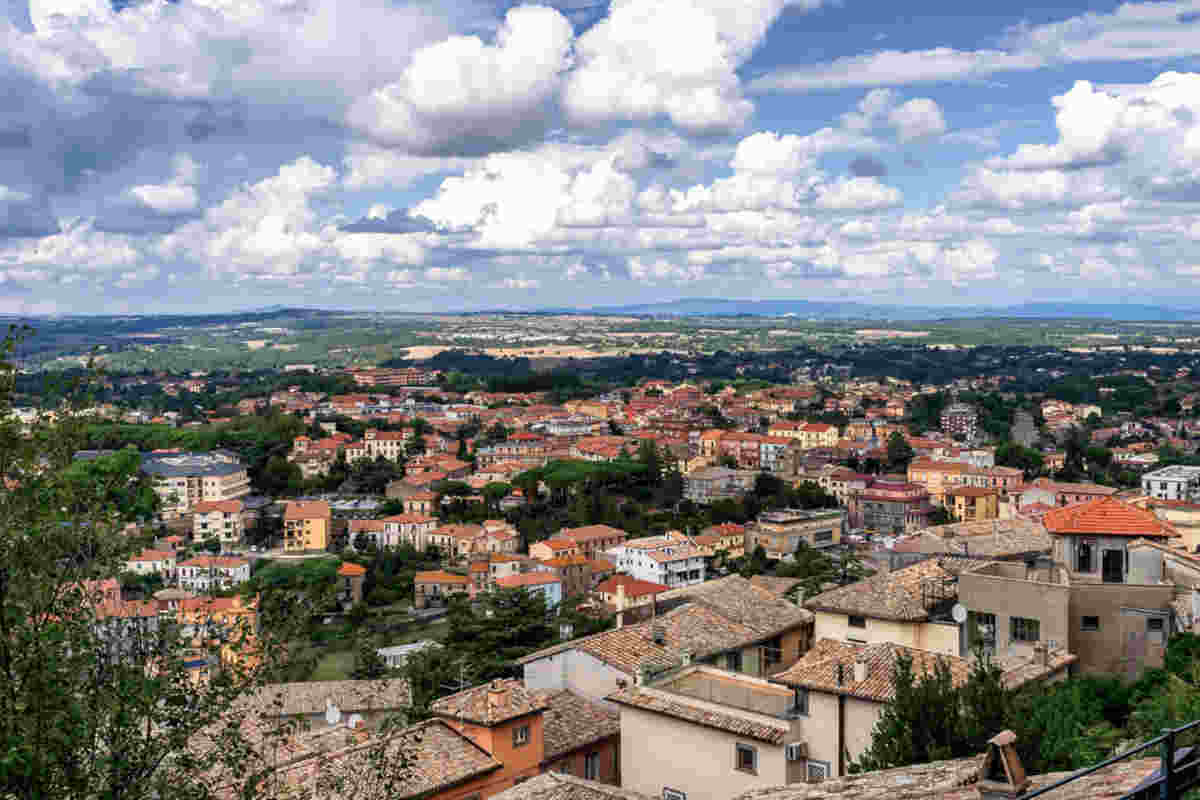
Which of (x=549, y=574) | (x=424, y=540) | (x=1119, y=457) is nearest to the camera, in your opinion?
(x=549, y=574)

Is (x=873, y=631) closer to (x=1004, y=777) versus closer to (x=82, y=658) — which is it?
(x=1004, y=777)

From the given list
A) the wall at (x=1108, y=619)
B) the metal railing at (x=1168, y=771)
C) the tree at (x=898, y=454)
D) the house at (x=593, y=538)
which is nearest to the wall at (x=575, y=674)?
the wall at (x=1108, y=619)

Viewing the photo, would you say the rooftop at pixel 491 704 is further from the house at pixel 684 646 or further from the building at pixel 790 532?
the building at pixel 790 532

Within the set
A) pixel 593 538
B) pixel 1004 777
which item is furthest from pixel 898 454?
pixel 1004 777

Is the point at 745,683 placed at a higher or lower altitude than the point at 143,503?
lower

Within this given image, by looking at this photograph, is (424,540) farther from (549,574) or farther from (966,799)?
(966,799)

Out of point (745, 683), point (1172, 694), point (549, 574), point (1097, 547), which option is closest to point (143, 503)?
point (745, 683)

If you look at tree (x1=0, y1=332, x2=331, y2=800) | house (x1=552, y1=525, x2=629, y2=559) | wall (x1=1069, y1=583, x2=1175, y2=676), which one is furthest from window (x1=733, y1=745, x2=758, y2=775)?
house (x1=552, y1=525, x2=629, y2=559)
